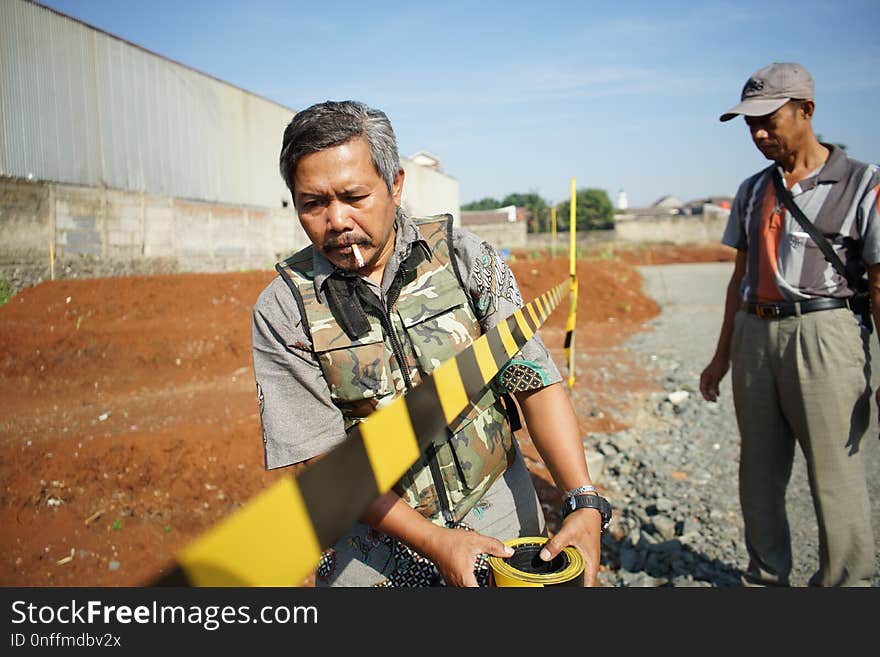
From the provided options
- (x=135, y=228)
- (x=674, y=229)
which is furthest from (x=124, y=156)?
(x=674, y=229)

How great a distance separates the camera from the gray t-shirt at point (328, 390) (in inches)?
57.6

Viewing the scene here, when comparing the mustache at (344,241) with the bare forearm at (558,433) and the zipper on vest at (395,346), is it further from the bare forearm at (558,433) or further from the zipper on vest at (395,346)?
the bare forearm at (558,433)

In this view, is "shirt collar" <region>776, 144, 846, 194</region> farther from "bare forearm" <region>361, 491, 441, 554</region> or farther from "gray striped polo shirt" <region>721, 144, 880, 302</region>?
"bare forearm" <region>361, 491, 441, 554</region>

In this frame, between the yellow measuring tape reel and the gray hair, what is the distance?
98 cm

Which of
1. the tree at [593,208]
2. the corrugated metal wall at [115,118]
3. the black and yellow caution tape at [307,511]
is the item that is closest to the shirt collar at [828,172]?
the black and yellow caution tape at [307,511]

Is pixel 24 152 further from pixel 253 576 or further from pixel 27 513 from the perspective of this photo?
pixel 253 576

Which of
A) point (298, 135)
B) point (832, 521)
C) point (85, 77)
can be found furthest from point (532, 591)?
point (85, 77)

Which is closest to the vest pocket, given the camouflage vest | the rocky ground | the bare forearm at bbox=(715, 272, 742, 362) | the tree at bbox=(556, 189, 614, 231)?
the camouflage vest

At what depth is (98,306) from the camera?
34.2ft

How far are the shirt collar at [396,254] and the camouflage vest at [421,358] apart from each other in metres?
0.02

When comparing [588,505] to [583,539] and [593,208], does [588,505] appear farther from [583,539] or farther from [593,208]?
[593,208]

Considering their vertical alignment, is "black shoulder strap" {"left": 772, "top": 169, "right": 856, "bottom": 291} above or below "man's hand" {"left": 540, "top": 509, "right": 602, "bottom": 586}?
above

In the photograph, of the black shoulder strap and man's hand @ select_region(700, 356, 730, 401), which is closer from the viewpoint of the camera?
the black shoulder strap

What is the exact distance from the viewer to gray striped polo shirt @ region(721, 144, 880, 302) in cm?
260
